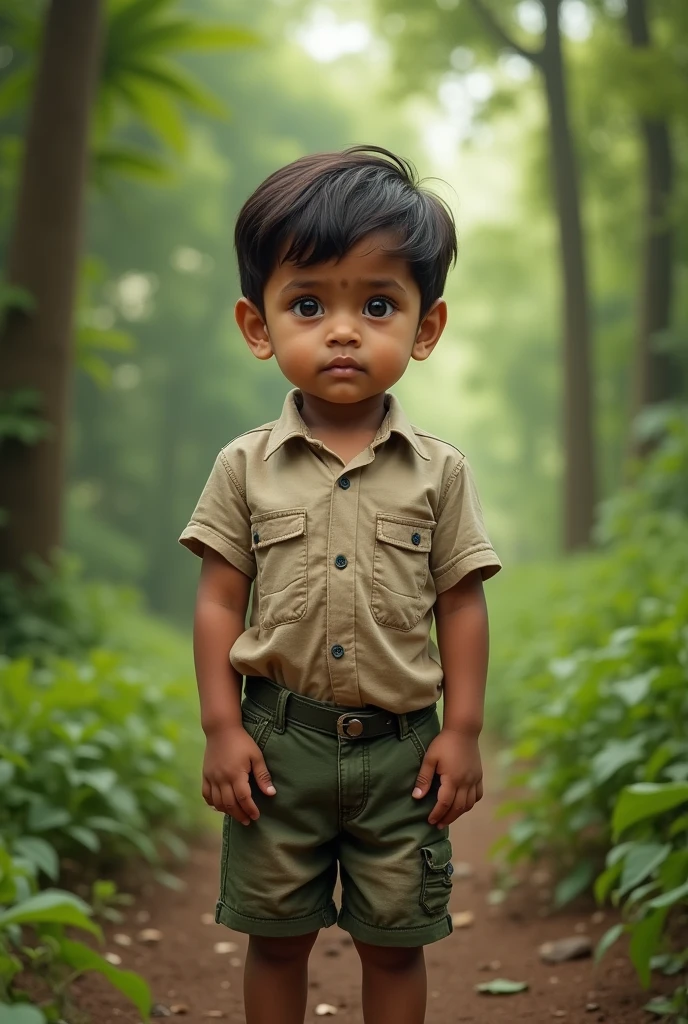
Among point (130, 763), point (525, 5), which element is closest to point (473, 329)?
point (525, 5)

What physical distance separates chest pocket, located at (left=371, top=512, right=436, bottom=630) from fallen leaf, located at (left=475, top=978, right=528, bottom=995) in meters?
1.45

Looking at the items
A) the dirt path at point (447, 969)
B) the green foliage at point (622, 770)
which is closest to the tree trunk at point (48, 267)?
the dirt path at point (447, 969)

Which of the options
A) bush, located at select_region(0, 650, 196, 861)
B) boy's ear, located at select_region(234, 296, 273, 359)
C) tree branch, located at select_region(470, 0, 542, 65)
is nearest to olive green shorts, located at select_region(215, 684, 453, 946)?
boy's ear, located at select_region(234, 296, 273, 359)

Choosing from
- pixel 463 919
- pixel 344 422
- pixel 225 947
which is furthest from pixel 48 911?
pixel 463 919

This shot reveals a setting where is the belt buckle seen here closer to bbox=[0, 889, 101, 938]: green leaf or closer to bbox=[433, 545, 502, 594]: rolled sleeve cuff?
bbox=[433, 545, 502, 594]: rolled sleeve cuff

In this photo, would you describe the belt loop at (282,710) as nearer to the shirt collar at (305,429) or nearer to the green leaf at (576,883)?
the shirt collar at (305,429)

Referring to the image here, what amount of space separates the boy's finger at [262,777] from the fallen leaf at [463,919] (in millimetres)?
1949

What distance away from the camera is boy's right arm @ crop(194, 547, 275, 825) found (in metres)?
2.21

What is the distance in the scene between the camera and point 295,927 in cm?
224

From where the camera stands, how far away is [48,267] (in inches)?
247

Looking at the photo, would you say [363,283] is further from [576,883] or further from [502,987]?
[576,883]

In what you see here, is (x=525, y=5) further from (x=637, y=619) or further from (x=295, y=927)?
(x=295, y=927)

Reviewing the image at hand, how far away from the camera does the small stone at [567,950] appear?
3.27 m

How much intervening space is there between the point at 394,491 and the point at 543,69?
1259 cm
